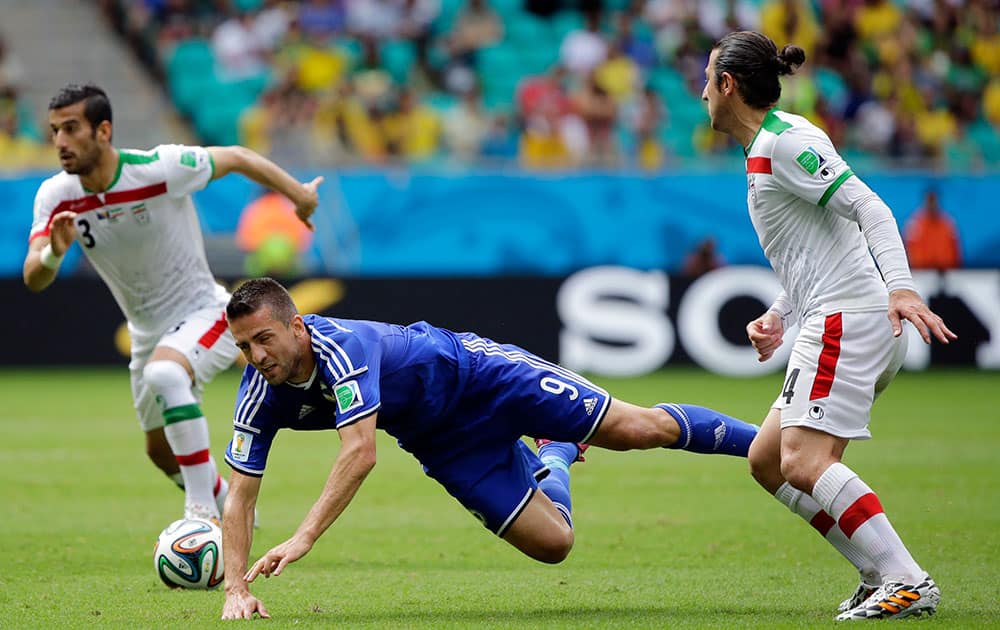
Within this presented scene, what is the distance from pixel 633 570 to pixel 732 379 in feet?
35.7

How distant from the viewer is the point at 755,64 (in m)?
5.86

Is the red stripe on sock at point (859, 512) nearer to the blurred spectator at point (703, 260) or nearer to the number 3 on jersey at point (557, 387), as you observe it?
the number 3 on jersey at point (557, 387)

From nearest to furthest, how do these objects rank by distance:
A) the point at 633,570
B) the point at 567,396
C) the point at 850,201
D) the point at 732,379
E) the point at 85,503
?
the point at 850,201 < the point at 567,396 < the point at 633,570 < the point at 85,503 < the point at 732,379

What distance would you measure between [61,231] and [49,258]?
26 cm

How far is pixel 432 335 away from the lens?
20.9 ft

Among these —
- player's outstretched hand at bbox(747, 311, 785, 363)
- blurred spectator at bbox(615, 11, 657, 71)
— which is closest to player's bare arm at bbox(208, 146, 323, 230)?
player's outstretched hand at bbox(747, 311, 785, 363)

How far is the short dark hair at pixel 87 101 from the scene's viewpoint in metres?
7.87

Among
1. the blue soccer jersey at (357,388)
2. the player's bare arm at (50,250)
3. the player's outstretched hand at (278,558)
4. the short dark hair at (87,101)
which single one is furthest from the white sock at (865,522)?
the short dark hair at (87,101)

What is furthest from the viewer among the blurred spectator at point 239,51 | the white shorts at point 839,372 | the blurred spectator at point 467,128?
the blurred spectator at point 239,51

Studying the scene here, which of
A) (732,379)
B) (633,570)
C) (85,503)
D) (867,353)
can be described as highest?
(867,353)

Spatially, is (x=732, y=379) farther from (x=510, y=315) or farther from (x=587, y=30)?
(x=587, y=30)

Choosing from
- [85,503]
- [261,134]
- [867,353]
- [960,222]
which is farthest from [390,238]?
[867,353]

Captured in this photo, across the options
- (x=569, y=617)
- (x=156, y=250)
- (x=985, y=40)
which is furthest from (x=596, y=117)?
(x=569, y=617)

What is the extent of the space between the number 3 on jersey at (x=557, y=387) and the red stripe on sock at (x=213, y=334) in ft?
8.50
